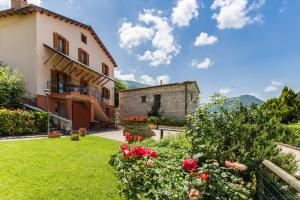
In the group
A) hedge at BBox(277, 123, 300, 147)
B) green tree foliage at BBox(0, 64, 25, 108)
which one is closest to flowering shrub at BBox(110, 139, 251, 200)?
hedge at BBox(277, 123, 300, 147)

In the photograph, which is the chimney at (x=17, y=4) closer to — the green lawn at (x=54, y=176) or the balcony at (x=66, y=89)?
the balcony at (x=66, y=89)

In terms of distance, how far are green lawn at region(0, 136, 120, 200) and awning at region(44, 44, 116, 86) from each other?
Answer: 12.0 meters

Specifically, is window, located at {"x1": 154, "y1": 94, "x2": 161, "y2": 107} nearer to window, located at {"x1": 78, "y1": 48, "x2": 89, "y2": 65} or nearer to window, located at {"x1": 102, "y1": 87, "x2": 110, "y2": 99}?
window, located at {"x1": 102, "y1": 87, "x2": 110, "y2": 99}

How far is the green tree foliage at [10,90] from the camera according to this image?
48.7 ft

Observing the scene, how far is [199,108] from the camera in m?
5.34

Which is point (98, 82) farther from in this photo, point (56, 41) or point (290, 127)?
point (290, 127)

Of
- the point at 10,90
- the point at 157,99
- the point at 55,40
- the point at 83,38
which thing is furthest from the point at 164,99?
the point at 10,90

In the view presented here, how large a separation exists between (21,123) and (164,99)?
53.3 feet

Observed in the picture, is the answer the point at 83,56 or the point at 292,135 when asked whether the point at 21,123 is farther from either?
the point at 292,135

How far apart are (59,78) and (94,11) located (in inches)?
304

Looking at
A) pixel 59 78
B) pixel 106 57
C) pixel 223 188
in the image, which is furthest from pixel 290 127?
pixel 106 57

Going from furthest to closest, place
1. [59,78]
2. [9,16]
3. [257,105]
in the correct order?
[59,78], [9,16], [257,105]

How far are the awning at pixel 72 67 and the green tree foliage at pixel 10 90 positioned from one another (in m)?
2.80

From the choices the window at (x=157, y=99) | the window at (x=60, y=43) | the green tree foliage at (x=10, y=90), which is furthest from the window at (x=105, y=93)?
the green tree foliage at (x=10, y=90)
